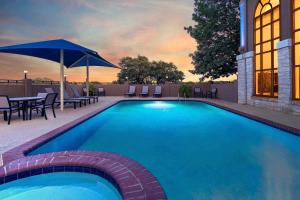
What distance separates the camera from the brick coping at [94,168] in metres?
2.76

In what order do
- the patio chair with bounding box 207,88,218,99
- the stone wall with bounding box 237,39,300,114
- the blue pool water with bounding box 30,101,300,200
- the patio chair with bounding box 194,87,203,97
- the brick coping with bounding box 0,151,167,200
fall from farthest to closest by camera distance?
the patio chair with bounding box 194,87,203,97 < the patio chair with bounding box 207,88,218,99 < the stone wall with bounding box 237,39,300,114 < the blue pool water with bounding box 30,101,300,200 < the brick coping with bounding box 0,151,167,200

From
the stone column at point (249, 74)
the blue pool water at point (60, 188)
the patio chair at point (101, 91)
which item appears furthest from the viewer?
the patio chair at point (101, 91)

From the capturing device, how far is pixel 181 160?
14.6 ft

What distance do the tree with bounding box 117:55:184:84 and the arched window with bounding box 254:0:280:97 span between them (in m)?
20.5

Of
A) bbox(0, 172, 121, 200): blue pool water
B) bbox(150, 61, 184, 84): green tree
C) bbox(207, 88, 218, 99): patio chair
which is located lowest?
bbox(0, 172, 121, 200): blue pool water

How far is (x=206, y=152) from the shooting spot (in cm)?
498

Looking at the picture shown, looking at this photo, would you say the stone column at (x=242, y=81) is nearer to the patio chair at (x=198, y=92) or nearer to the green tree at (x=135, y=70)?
the patio chair at (x=198, y=92)

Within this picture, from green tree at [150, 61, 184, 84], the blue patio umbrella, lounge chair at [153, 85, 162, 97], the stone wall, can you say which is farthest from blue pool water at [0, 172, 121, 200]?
green tree at [150, 61, 184, 84]

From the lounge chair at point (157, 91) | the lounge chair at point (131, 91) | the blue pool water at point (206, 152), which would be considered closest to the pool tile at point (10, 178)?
the blue pool water at point (206, 152)

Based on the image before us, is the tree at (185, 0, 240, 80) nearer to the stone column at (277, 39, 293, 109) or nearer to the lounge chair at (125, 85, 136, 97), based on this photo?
the lounge chair at (125, 85, 136, 97)

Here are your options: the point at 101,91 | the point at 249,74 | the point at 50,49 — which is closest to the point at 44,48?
the point at 50,49

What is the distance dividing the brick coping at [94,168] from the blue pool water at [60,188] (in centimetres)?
7

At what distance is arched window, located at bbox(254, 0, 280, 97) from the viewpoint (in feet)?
35.7

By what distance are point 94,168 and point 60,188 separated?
1.59ft
